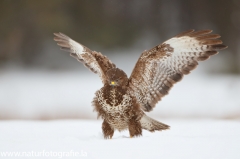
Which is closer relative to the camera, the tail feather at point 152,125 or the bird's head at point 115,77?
the bird's head at point 115,77

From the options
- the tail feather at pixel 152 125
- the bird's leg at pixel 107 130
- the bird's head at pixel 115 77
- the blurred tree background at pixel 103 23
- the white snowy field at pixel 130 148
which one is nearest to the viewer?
the white snowy field at pixel 130 148

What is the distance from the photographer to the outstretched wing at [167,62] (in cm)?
229

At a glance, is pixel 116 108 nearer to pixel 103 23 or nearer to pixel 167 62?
pixel 167 62

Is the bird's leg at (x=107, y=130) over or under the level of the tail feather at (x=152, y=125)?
under

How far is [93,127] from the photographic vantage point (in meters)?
2.93

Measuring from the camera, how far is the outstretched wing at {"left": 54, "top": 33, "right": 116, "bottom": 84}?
8.17 ft

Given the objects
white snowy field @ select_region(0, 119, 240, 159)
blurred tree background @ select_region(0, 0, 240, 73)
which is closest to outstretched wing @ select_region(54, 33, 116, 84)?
white snowy field @ select_region(0, 119, 240, 159)

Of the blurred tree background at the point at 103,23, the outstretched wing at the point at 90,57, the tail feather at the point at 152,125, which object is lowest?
the tail feather at the point at 152,125

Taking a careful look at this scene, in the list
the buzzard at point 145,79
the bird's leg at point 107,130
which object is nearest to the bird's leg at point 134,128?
the buzzard at point 145,79

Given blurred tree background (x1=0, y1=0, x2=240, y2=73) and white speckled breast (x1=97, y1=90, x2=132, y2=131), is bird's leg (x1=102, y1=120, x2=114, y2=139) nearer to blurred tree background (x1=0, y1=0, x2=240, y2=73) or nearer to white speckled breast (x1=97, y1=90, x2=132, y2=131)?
white speckled breast (x1=97, y1=90, x2=132, y2=131)

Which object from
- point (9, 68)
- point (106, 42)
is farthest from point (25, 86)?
point (106, 42)

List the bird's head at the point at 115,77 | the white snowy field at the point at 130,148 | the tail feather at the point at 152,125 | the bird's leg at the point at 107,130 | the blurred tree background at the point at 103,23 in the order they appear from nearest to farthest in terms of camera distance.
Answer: the white snowy field at the point at 130,148 < the bird's head at the point at 115,77 < the bird's leg at the point at 107,130 < the tail feather at the point at 152,125 < the blurred tree background at the point at 103,23

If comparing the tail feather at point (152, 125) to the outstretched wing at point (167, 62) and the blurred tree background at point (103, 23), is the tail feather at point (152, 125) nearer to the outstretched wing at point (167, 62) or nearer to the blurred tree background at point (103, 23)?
the outstretched wing at point (167, 62)

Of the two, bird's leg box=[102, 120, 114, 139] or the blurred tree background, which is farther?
the blurred tree background
